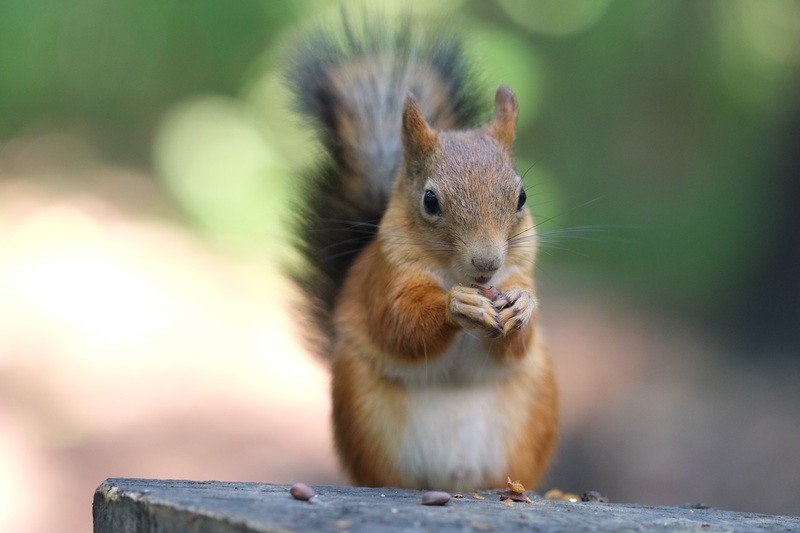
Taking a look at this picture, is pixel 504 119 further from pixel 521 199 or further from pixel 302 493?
pixel 302 493

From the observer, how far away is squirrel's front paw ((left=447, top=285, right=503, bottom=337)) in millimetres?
1629

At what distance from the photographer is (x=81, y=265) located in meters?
5.13

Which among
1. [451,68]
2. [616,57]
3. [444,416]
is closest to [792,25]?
[616,57]

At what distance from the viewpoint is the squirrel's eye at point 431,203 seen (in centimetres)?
175

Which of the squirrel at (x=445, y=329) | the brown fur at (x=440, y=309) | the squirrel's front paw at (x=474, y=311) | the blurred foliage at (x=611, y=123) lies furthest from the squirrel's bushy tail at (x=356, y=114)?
the blurred foliage at (x=611, y=123)

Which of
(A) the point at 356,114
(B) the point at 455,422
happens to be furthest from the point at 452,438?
(A) the point at 356,114

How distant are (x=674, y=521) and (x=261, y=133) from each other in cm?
328

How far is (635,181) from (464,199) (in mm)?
3374

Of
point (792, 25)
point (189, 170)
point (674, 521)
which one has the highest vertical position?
point (792, 25)

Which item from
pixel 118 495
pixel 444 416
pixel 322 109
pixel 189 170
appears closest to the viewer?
pixel 118 495

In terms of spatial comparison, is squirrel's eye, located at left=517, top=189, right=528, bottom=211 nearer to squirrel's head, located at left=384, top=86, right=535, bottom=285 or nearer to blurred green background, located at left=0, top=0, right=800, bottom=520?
squirrel's head, located at left=384, top=86, right=535, bottom=285

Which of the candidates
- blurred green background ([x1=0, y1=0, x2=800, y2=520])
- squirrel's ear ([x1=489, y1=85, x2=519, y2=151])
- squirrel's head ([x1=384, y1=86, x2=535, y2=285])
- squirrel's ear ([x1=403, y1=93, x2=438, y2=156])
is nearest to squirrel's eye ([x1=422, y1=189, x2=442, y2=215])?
squirrel's head ([x1=384, y1=86, x2=535, y2=285])

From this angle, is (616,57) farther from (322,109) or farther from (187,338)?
(322,109)

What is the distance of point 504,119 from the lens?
1950mm
